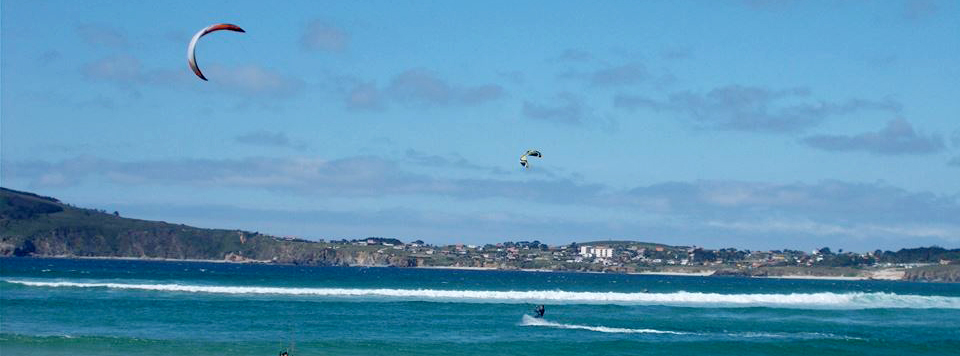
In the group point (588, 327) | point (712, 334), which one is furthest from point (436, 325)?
point (712, 334)

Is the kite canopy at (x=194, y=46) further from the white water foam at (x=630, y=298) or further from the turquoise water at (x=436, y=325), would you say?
the white water foam at (x=630, y=298)

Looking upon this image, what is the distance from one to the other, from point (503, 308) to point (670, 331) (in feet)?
48.9

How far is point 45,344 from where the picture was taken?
39812 millimetres

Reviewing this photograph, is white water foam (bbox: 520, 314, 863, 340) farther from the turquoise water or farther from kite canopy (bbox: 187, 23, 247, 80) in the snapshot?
kite canopy (bbox: 187, 23, 247, 80)

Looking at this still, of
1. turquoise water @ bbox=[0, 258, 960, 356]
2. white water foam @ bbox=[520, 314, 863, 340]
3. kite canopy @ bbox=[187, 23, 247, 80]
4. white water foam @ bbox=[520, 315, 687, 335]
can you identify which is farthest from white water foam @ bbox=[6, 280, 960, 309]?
kite canopy @ bbox=[187, 23, 247, 80]

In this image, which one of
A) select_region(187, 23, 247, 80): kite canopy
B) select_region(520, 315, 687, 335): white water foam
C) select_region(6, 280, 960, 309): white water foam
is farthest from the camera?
select_region(6, 280, 960, 309): white water foam

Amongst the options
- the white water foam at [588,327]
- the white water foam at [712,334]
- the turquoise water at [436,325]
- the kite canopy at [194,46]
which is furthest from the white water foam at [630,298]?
the kite canopy at [194,46]

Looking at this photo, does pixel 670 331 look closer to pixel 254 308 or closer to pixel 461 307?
pixel 461 307

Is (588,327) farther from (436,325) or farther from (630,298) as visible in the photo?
(630,298)

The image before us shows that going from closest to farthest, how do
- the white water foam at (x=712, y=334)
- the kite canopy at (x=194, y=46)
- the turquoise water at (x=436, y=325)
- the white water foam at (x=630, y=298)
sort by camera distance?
the kite canopy at (x=194, y=46) → the turquoise water at (x=436, y=325) → the white water foam at (x=712, y=334) → the white water foam at (x=630, y=298)

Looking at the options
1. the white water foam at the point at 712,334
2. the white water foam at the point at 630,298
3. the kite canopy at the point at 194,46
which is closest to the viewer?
the kite canopy at the point at 194,46

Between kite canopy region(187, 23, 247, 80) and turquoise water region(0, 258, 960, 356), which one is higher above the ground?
kite canopy region(187, 23, 247, 80)

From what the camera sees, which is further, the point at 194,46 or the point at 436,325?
the point at 436,325

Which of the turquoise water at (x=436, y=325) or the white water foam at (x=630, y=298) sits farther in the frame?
the white water foam at (x=630, y=298)
